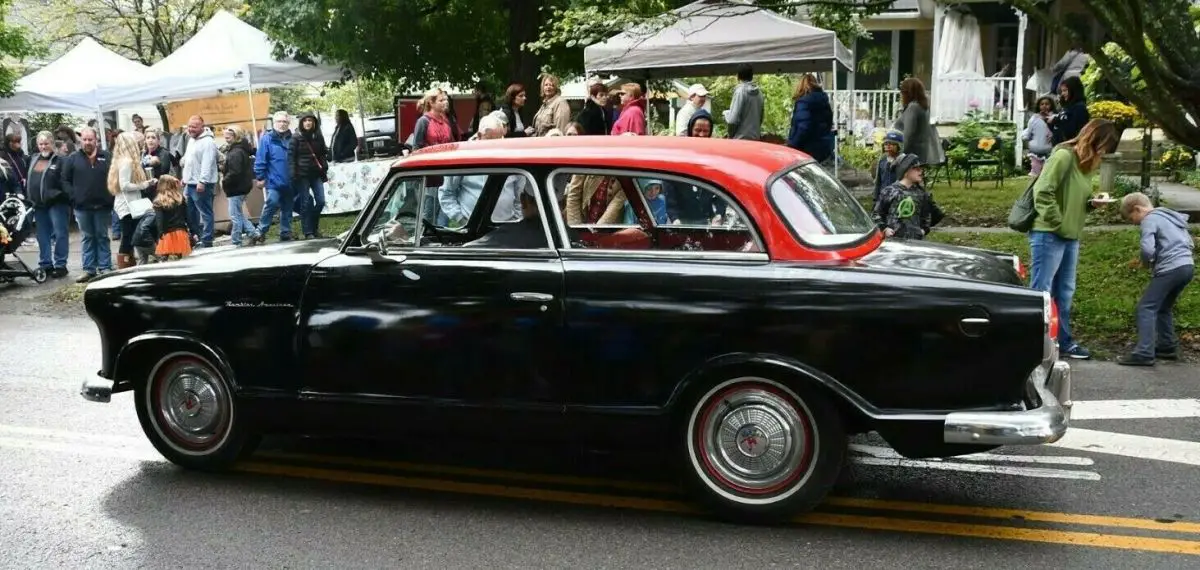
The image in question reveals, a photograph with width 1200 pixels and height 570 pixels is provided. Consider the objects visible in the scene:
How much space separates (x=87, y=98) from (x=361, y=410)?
1686 centimetres

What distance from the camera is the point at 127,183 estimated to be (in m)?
13.8

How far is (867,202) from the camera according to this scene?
51.9 ft

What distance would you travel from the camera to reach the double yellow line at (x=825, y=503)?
16.3 ft

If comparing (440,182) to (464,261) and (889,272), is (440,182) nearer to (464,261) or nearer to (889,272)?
(464,261)

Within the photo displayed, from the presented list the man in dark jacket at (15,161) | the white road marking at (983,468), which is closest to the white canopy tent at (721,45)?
the white road marking at (983,468)

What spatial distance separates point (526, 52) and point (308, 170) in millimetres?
4553

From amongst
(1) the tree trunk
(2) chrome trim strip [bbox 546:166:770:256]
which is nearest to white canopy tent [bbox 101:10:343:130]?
(1) the tree trunk

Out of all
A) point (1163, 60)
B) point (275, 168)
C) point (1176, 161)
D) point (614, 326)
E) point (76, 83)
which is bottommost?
point (1176, 161)

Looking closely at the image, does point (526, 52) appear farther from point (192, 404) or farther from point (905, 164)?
point (192, 404)

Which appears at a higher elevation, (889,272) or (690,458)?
(889,272)

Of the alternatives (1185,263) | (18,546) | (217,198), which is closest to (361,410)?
(18,546)

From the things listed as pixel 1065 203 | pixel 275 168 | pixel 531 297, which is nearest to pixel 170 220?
pixel 275 168

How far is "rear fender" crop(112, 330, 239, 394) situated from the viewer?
588 centimetres

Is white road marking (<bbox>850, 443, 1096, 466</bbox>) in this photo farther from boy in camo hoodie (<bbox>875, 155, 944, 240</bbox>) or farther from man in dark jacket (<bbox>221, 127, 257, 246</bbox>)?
man in dark jacket (<bbox>221, 127, 257, 246</bbox>)
